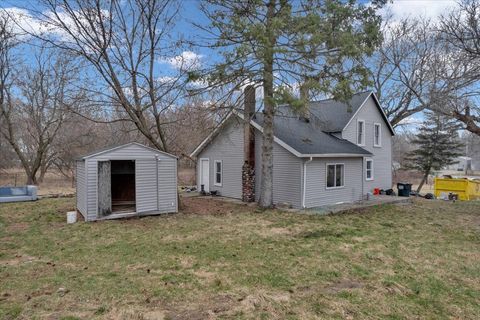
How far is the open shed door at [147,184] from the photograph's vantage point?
10.0 meters

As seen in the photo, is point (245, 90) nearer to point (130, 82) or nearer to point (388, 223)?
point (130, 82)

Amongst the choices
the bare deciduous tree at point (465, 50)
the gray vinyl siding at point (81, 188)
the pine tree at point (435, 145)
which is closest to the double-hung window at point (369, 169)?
the bare deciduous tree at point (465, 50)

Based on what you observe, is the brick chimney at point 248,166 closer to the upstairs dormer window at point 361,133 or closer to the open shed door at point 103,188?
the open shed door at point 103,188

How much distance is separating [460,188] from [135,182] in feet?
51.9

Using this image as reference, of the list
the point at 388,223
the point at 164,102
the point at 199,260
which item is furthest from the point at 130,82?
the point at 388,223

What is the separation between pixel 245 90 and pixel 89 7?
18.2ft

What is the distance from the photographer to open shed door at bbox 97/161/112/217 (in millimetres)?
9414

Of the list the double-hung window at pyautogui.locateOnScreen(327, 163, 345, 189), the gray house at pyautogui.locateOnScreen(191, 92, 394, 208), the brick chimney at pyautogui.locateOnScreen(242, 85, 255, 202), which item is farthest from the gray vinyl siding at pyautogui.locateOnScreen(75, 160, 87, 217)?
the double-hung window at pyautogui.locateOnScreen(327, 163, 345, 189)

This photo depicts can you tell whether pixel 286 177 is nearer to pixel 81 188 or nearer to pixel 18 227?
pixel 81 188

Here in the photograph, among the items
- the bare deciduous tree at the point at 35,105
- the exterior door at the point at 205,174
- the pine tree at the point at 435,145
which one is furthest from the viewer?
the pine tree at the point at 435,145

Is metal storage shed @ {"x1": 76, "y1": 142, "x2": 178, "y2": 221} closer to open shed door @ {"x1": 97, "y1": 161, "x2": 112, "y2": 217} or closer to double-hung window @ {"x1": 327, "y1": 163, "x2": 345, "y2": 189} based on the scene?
open shed door @ {"x1": 97, "y1": 161, "x2": 112, "y2": 217}

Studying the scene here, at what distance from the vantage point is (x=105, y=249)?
6.60 metres

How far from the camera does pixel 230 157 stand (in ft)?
48.4

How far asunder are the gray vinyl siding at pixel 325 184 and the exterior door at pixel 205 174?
5768 millimetres
